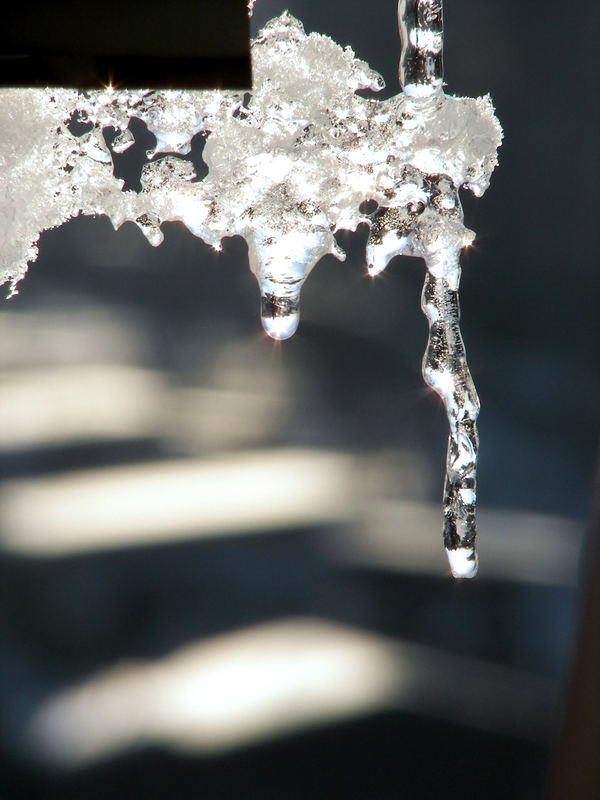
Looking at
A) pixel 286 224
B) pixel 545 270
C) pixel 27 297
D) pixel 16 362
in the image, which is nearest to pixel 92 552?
pixel 16 362

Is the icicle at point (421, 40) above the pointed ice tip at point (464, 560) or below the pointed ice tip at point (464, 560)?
above

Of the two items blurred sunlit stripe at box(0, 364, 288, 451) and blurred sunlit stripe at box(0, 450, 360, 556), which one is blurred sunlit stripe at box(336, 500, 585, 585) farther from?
blurred sunlit stripe at box(0, 364, 288, 451)

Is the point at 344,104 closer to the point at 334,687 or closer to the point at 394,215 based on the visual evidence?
the point at 394,215

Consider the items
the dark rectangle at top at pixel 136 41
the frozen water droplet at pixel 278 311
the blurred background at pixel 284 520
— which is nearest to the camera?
the dark rectangle at top at pixel 136 41

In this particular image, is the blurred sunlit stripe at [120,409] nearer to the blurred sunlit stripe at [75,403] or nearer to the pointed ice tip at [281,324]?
the blurred sunlit stripe at [75,403]

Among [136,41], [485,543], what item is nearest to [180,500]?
[485,543]

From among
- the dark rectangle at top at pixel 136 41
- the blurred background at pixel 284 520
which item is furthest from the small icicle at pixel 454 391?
the blurred background at pixel 284 520
